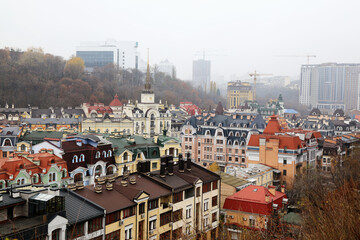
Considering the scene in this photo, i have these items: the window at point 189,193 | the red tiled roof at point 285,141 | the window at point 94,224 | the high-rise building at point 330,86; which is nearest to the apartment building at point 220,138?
the red tiled roof at point 285,141

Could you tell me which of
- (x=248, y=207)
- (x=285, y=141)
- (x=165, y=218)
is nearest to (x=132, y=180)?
(x=165, y=218)

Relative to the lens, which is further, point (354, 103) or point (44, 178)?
point (354, 103)

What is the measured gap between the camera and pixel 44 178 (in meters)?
23.4

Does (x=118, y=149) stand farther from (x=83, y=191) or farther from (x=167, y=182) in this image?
(x=83, y=191)

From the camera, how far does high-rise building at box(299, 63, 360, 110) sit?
158 meters

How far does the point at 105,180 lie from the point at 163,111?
42100 mm

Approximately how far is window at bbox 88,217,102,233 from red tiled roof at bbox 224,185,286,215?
7865 mm

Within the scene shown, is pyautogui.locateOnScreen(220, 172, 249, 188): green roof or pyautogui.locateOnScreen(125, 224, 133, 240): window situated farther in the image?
pyautogui.locateOnScreen(220, 172, 249, 188): green roof

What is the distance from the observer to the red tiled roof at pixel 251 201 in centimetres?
2159

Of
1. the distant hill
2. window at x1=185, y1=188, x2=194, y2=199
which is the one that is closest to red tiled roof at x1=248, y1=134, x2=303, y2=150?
window at x1=185, y1=188, x2=194, y2=199

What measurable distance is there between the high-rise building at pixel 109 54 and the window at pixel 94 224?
9755 cm

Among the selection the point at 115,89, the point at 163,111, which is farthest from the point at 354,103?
the point at 163,111

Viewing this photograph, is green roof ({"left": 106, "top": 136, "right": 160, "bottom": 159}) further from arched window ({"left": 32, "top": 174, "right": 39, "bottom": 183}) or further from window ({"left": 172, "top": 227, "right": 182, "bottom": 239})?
window ({"left": 172, "top": 227, "right": 182, "bottom": 239})

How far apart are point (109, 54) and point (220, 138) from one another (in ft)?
244
